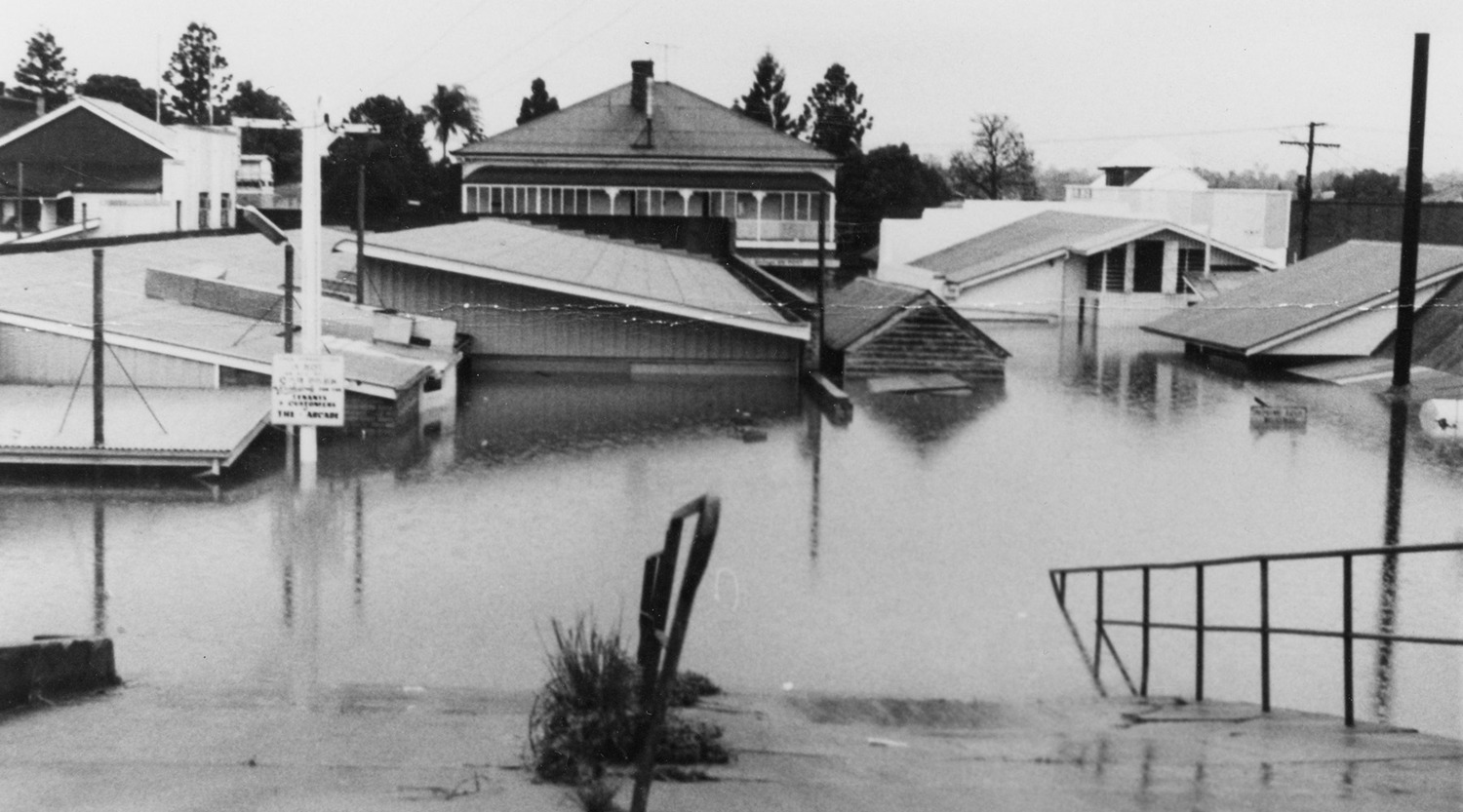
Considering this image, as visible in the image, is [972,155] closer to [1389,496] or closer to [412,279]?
[412,279]

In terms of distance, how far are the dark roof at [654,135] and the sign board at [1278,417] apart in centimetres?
2131

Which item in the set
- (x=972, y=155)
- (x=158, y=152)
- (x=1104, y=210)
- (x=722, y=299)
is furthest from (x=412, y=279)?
(x=972, y=155)

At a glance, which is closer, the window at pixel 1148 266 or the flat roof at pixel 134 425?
the flat roof at pixel 134 425

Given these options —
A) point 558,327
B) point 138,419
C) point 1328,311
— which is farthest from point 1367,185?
point 138,419

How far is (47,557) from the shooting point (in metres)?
13.3

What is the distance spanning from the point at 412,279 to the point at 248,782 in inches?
927

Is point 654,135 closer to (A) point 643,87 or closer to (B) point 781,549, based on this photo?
(A) point 643,87

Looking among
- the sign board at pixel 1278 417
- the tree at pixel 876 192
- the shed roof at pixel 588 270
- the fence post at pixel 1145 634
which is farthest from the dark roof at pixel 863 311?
the tree at pixel 876 192

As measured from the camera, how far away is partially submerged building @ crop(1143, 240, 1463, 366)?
102 ft

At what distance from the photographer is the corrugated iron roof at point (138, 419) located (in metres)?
17.0

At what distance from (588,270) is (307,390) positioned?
1406 cm

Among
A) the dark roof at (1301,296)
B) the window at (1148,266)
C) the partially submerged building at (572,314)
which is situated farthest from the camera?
the window at (1148,266)

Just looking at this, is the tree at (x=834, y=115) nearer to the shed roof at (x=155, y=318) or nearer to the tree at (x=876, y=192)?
the tree at (x=876, y=192)

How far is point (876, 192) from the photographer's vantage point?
64.9 metres
